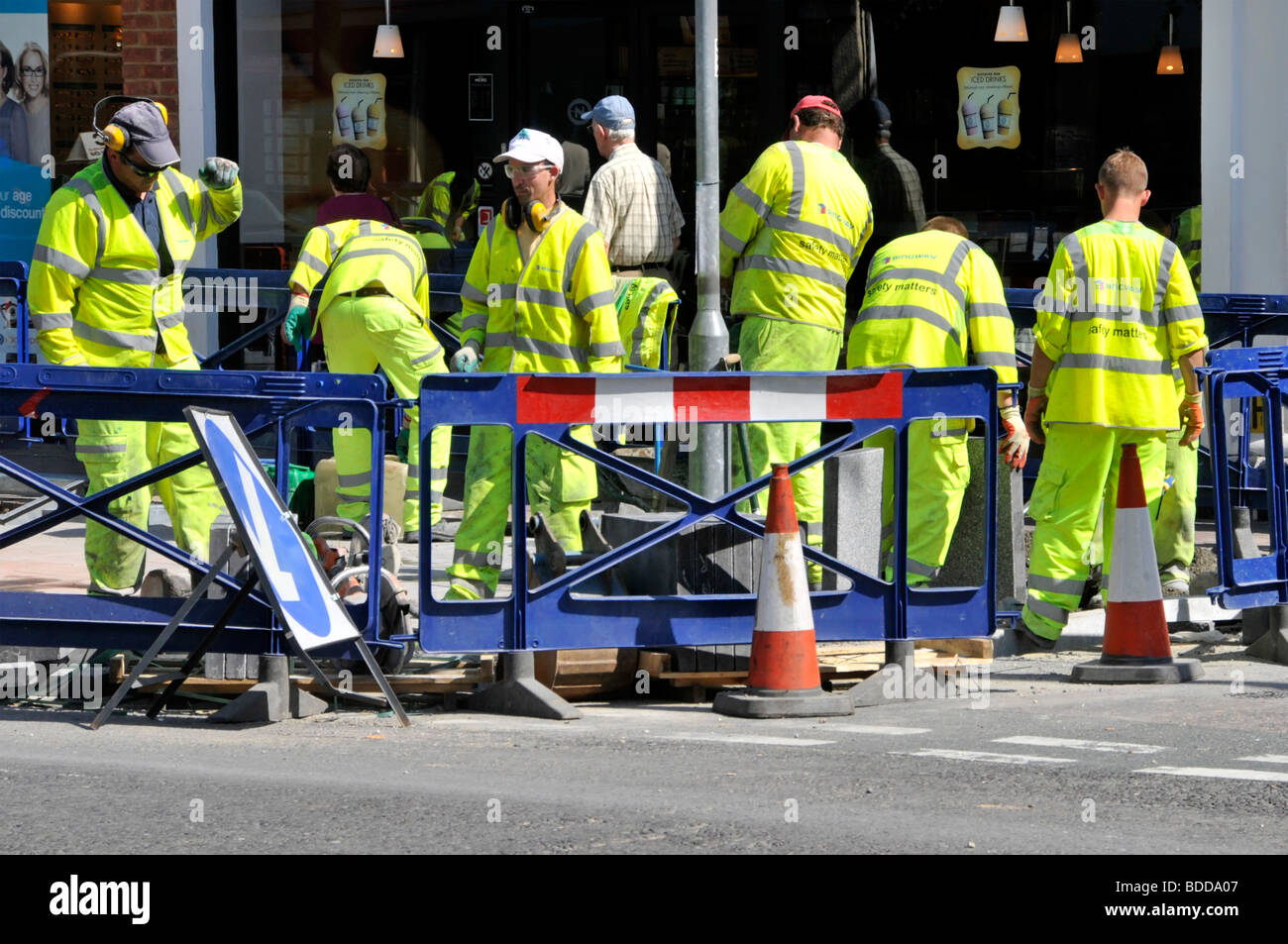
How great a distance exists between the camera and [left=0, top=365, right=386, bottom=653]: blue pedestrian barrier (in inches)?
299

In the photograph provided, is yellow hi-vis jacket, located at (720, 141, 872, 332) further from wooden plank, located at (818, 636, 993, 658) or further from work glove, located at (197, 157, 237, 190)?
work glove, located at (197, 157, 237, 190)

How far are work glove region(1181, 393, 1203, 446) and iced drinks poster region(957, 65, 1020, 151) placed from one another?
569 centimetres

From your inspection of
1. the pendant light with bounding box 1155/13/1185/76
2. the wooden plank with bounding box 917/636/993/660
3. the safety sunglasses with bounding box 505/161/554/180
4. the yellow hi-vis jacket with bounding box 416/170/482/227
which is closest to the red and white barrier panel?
the wooden plank with bounding box 917/636/993/660

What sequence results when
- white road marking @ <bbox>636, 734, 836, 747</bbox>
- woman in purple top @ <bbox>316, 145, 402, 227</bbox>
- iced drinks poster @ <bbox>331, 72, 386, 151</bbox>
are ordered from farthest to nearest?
1. iced drinks poster @ <bbox>331, 72, 386, 151</bbox>
2. woman in purple top @ <bbox>316, 145, 402, 227</bbox>
3. white road marking @ <bbox>636, 734, 836, 747</bbox>

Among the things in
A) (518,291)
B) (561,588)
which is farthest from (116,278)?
(561,588)

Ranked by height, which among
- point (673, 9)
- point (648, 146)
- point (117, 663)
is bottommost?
point (117, 663)

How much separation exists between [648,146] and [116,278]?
6.45 metres

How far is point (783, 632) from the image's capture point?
7.61m

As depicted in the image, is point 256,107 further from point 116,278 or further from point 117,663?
point 117,663

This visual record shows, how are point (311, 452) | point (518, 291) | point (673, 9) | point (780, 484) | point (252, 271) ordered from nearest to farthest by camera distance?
point (780, 484)
point (518, 291)
point (311, 452)
point (252, 271)
point (673, 9)

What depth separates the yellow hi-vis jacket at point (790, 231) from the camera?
9.41 m

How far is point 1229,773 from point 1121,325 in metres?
2.72

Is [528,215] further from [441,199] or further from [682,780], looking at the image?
[441,199]

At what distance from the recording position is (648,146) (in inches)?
596
